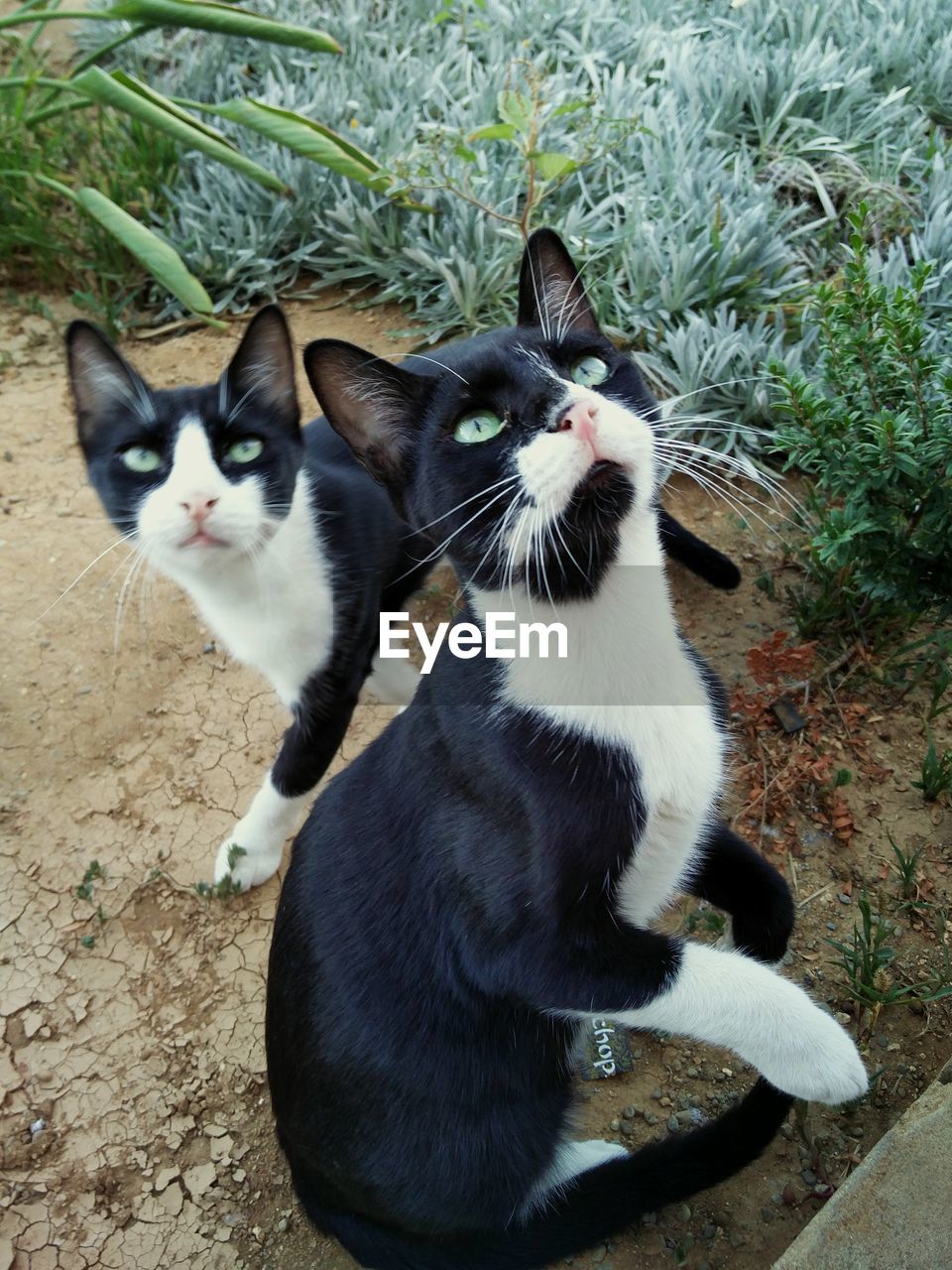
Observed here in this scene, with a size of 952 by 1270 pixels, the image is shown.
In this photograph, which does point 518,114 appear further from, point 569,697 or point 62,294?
point 62,294

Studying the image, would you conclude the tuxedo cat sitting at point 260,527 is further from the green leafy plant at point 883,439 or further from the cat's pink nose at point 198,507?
the green leafy plant at point 883,439

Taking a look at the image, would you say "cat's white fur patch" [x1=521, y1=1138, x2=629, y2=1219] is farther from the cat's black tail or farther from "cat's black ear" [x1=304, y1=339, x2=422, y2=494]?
"cat's black ear" [x1=304, y1=339, x2=422, y2=494]

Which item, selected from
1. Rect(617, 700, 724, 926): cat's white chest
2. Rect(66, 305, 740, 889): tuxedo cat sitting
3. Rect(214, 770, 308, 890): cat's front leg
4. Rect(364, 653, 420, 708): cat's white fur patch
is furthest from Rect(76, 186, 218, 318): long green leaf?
Rect(617, 700, 724, 926): cat's white chest

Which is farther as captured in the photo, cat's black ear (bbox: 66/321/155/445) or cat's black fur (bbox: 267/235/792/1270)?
cat's black ear (bbox: 66/321/155/445)

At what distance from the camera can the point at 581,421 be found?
1.26 m

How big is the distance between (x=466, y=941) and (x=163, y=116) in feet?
8.65

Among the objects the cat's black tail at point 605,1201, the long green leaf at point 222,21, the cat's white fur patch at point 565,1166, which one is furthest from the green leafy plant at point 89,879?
the long green leaf at point 222,21

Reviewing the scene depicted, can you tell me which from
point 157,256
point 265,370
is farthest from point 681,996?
point 157,256

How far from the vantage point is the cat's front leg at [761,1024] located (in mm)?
1307

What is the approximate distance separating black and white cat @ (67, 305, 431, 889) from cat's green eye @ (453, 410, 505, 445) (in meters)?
0.60

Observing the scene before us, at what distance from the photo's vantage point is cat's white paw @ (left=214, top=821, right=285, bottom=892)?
2117 millimetres

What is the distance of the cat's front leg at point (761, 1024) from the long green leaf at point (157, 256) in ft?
7.67

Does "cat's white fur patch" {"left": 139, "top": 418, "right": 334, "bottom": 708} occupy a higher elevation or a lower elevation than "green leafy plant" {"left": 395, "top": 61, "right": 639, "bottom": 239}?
lower

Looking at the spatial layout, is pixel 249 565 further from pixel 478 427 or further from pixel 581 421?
pixel 581 421
